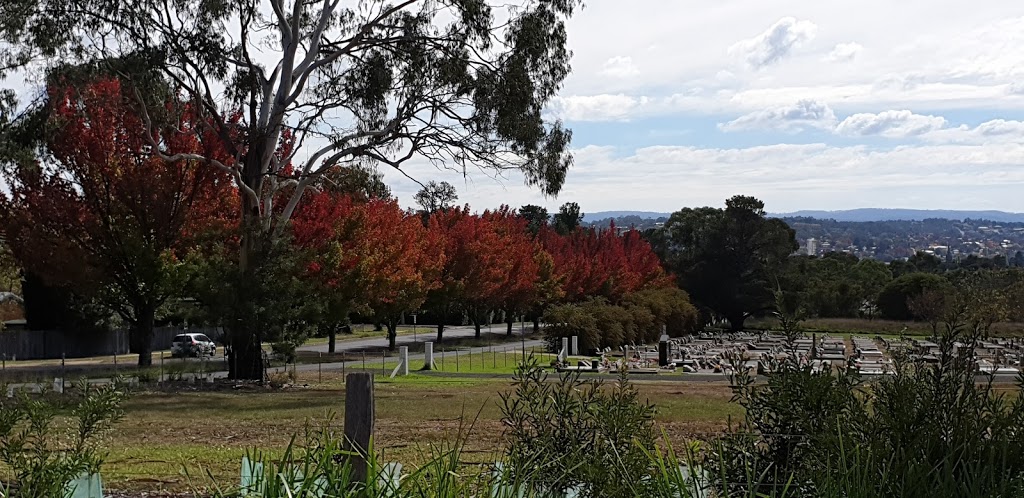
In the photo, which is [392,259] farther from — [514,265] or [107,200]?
[514,265]

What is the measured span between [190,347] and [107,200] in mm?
15970

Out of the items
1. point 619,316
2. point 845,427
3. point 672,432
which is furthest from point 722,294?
point 845,427

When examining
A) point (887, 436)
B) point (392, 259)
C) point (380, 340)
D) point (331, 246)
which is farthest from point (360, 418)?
point (380, 340)

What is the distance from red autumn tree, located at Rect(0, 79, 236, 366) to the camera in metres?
29.4

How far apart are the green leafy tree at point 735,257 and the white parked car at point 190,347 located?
40.7m

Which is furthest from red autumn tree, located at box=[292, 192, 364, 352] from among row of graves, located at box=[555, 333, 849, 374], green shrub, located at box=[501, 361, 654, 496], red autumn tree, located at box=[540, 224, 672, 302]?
red autumn tree, located at box=[540, 224, 672, 302]

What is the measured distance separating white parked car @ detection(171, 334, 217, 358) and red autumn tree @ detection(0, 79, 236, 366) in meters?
13.2

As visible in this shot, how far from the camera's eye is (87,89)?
2777 cm

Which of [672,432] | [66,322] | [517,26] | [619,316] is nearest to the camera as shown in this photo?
[672,432]

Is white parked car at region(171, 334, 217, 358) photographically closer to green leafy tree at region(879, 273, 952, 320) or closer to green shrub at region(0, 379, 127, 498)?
green shrub at region(0, 379, 127, 498)

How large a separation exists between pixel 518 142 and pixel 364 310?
1149cm

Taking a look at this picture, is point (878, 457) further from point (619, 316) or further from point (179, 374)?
point (619, 316)

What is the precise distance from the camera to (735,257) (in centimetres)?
7644

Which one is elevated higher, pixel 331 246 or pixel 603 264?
pixel 331 246
